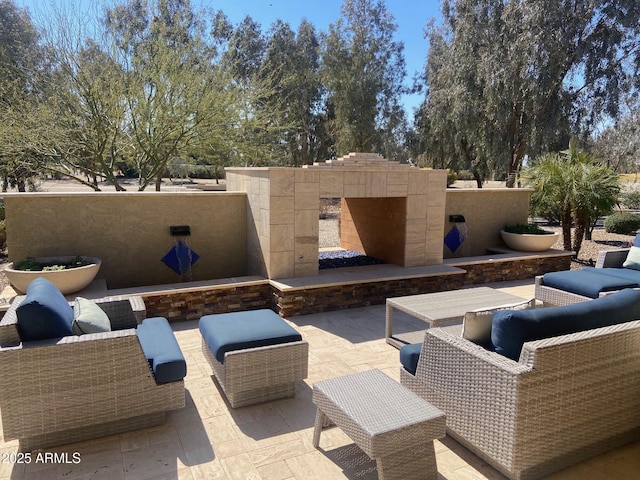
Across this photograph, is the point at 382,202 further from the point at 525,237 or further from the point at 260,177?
the point at 525,237

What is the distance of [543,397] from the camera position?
2883 mm

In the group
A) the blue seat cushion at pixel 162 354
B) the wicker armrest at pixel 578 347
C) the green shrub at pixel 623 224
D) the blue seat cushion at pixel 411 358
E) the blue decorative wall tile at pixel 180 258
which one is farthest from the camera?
the green shrub at pixel 623 224

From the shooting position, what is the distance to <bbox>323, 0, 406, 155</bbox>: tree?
20234mm

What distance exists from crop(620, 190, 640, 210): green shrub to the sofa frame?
19.7 m

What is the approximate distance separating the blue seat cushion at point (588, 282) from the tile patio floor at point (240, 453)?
2983 millimetres

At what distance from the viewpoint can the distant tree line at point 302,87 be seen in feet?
35.3

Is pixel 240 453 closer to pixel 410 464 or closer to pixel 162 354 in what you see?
pixel 162 354

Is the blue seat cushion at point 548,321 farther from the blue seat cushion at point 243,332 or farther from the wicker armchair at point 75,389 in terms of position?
the wicker armchair at point 75,389

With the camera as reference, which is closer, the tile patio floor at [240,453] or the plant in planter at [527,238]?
the tile patio floor at [240,453]

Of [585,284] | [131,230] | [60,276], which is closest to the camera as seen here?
[60,276]

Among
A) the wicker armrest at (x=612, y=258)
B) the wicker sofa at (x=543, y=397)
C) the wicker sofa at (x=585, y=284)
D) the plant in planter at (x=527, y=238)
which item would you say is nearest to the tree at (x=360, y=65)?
the plant in planter at (x=527, y=238)

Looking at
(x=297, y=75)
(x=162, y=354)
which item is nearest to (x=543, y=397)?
(x=162, y=354)

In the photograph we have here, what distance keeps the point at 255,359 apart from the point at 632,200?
2643cm

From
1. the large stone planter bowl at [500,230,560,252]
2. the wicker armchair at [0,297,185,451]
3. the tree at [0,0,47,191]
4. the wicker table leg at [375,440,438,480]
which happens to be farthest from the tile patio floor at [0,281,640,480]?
the tree at [0,0,47,191]
